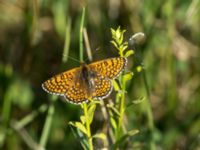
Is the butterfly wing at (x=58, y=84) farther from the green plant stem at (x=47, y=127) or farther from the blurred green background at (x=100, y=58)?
the blurred green background at (x=100, y=58)

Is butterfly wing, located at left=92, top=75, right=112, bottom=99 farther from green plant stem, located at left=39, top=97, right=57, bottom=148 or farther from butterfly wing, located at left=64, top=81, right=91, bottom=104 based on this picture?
green plant stem, located at left=39, top=97, right=57, bottom=148

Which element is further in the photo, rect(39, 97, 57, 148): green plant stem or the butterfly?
rect(39, 97, 57, 148): green plant stem

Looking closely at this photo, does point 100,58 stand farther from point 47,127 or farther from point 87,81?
point 87,81

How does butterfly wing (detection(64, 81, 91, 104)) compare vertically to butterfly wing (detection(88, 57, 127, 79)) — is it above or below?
below

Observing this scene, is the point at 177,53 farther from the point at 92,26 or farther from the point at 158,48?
the point at 92,26

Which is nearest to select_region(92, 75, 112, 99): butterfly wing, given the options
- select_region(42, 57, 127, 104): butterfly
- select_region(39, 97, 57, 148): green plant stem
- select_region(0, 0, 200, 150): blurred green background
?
select_region(42, 57, 127, 104): butterfly

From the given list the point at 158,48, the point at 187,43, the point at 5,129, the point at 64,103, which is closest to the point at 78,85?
the point at 5,129

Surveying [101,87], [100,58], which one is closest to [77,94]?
[101,87]
